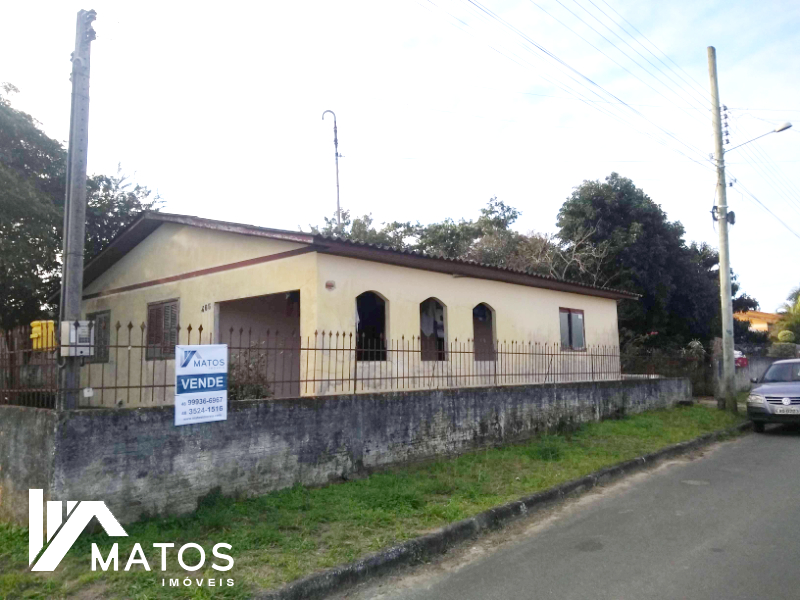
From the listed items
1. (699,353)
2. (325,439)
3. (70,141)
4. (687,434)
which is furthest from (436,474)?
(699,353)

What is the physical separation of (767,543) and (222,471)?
5101 millimetres

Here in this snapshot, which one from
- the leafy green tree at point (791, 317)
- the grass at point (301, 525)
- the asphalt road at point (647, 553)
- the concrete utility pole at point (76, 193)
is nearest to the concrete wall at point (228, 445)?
the grass at point (301, 525)

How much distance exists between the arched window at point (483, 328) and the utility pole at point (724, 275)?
5680 millimetres

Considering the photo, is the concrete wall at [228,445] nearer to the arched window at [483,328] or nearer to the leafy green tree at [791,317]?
the arched window at [483,328]

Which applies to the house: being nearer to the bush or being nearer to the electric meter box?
the electric meter box

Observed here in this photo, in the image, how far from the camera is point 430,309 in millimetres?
13320

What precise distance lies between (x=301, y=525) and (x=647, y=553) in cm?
306

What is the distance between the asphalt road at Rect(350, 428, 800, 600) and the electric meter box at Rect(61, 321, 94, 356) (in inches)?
132

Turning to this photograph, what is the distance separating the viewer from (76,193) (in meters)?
6.09

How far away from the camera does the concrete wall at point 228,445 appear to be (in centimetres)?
538

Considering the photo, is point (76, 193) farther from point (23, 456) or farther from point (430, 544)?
point (430, 544)

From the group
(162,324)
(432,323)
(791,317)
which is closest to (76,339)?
(162,324)

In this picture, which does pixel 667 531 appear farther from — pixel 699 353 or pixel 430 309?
pixel 699 353

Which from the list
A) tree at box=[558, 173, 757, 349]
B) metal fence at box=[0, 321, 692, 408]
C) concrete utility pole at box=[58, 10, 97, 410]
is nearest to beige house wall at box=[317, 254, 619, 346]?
metal fence at box=[0, 321, 692, 408]
